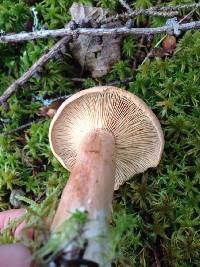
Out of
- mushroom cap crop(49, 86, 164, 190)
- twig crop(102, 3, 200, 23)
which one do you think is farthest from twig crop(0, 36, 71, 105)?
mushroom cap crop(49, 86, 164, 190)

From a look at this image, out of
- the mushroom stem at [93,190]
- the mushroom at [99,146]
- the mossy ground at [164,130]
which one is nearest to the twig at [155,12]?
the mossy ground at [164,130]

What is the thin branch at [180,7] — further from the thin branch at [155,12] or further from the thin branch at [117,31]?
the thin branch at [117,31]

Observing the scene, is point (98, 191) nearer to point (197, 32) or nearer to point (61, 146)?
point (61, 146)

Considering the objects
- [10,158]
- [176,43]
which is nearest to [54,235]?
[10,158]

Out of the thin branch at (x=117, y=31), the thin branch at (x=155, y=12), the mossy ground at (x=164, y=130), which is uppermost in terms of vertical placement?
the thin branch at (x=155, y=12)

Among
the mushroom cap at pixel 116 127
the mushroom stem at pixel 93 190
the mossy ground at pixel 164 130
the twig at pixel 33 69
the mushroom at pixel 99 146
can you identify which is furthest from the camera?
the twig at pixel 33 69
